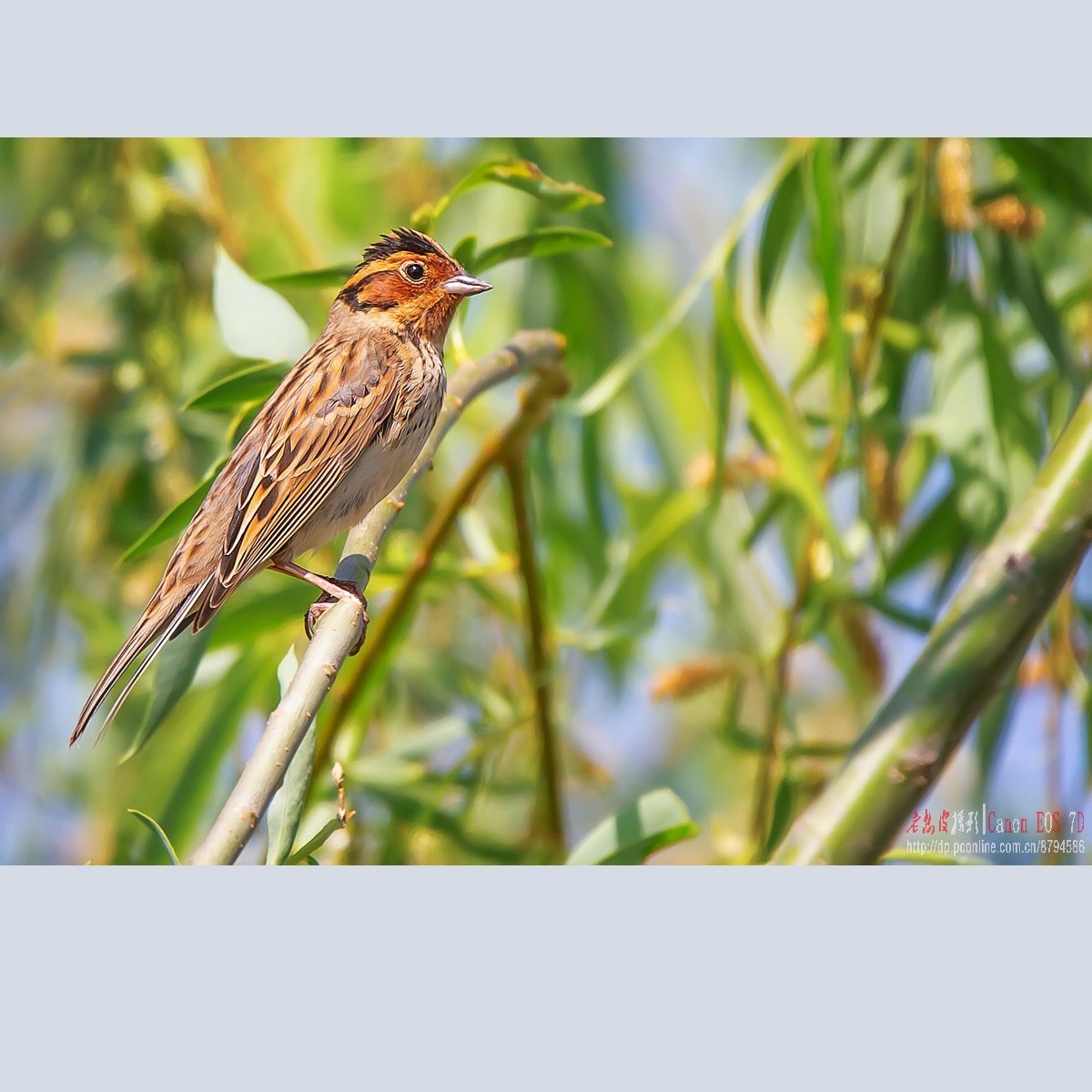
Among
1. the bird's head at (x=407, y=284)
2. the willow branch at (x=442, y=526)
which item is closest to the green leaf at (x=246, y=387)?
the bird's head at (x=407, y=284)

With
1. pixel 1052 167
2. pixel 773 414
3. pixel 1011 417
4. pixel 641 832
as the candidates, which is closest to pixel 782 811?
pixel 641 832

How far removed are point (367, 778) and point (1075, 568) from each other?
0.79 meters

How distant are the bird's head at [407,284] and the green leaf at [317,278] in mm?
11

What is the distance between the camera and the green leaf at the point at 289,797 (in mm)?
853

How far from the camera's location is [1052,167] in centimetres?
142

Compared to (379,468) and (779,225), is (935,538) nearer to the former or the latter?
(779,225)

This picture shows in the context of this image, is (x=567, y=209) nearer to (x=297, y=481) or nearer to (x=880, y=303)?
(x=297, y=481)

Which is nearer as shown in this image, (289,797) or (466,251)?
(289,797)

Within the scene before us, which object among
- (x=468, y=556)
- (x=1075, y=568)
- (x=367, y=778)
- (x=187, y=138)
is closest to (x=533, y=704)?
(x=367, y=778)

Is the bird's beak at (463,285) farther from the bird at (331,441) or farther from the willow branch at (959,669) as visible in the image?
the willow branch at (959,669)

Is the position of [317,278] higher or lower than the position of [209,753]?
higher

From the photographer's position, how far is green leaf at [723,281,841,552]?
1.36 metres

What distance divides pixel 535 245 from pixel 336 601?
1.20ft

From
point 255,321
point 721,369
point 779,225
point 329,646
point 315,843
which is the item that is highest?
point 779,225
